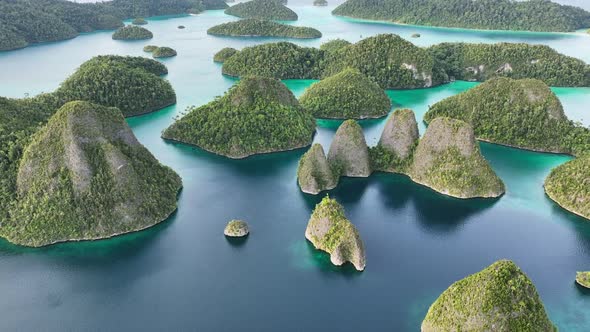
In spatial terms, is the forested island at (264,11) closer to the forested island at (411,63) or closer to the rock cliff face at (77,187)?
the forested island at (411,63)

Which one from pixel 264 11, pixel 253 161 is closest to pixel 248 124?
pixel 253 161

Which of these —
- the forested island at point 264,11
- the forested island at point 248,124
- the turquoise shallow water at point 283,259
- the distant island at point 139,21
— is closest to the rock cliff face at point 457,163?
the turquoise shallow water at point 283,259

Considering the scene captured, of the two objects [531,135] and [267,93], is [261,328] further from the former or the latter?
[531,135]

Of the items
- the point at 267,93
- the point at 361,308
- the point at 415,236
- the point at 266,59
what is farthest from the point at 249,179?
the point at 266,59

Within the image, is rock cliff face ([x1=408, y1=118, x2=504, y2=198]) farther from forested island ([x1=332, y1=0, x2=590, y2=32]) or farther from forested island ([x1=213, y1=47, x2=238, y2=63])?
forested island ([x1=332, y1=0, x2=590, y2=32])

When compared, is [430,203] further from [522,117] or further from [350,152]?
[522,117]

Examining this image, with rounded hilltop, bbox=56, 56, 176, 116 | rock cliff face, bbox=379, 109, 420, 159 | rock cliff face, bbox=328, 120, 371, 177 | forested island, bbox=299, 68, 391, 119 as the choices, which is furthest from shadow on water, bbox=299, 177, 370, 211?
rounded hilltop, bbox=56, 56, 176, 116
